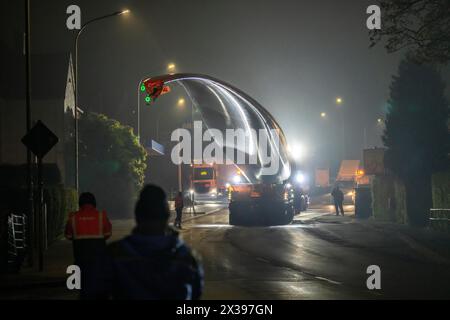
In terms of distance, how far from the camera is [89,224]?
33.3 feet

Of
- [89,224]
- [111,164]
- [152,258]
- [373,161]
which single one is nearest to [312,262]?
[89,224]

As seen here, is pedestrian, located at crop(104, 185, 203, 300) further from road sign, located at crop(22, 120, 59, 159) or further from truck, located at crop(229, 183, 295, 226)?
truck, located at crop(229, 183, 295, 226)

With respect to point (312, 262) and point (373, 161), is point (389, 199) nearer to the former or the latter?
point (373, 161)

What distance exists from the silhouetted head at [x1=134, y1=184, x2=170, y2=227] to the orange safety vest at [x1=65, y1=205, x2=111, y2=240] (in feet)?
17.6

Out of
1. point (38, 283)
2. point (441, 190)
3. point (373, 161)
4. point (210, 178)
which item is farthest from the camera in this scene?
point (210, 178)

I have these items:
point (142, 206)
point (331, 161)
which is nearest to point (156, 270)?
point (142, 206)

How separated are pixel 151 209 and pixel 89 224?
5560 mm

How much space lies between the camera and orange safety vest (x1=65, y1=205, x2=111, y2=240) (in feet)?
33.3

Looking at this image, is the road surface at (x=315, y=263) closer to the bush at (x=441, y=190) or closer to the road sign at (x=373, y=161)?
the bush at (x=441, y=190)

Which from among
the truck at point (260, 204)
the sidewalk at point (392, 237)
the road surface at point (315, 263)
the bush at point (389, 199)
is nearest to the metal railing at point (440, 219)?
the sidewalk at point (392, 237)

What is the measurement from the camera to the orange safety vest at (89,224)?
10141mm
